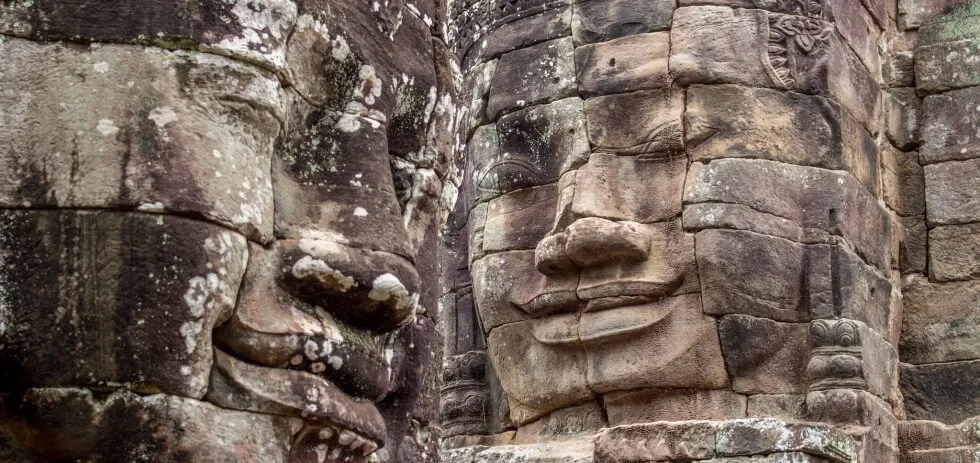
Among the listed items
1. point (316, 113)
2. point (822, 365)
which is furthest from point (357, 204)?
point (822, 365)

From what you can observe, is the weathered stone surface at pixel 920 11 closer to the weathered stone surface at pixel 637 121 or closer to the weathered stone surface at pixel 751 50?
the weathered stone surface at pixel 751 50

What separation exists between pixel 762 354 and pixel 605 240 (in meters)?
1.04

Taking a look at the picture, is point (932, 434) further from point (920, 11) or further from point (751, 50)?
point (920, 11)

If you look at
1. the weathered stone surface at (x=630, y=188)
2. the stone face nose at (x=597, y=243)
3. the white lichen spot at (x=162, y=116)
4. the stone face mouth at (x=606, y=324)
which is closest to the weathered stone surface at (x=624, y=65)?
the weathered stone surface at (x=630, y=188)

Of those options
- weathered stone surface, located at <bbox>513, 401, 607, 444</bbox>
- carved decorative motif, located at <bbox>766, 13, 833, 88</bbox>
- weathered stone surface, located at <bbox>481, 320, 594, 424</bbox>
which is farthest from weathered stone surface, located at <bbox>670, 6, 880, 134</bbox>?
weathered stone surface, located at <bbox>513, 401, 607, 444</bbox>

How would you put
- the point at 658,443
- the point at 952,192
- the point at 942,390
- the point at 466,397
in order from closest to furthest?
the point at 658,443 < the point at 942,390 < the point at 952,192 < the point at 466,397

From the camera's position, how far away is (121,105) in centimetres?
339

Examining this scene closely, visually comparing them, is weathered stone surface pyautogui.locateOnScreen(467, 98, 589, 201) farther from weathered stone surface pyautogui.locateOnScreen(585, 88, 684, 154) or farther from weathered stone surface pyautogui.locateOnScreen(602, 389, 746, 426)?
weathered stone surface pyautogui.locateOnScreen(602, 389, 746, 426)

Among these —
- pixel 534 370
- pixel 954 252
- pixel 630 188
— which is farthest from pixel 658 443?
pixel 954 252

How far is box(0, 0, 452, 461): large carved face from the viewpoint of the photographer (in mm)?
3248

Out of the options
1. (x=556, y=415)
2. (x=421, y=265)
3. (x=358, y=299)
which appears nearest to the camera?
(x=358, y=299)

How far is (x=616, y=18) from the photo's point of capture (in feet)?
32.1

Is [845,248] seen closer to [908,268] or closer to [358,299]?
[908,268]

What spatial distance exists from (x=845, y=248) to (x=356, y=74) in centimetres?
589
